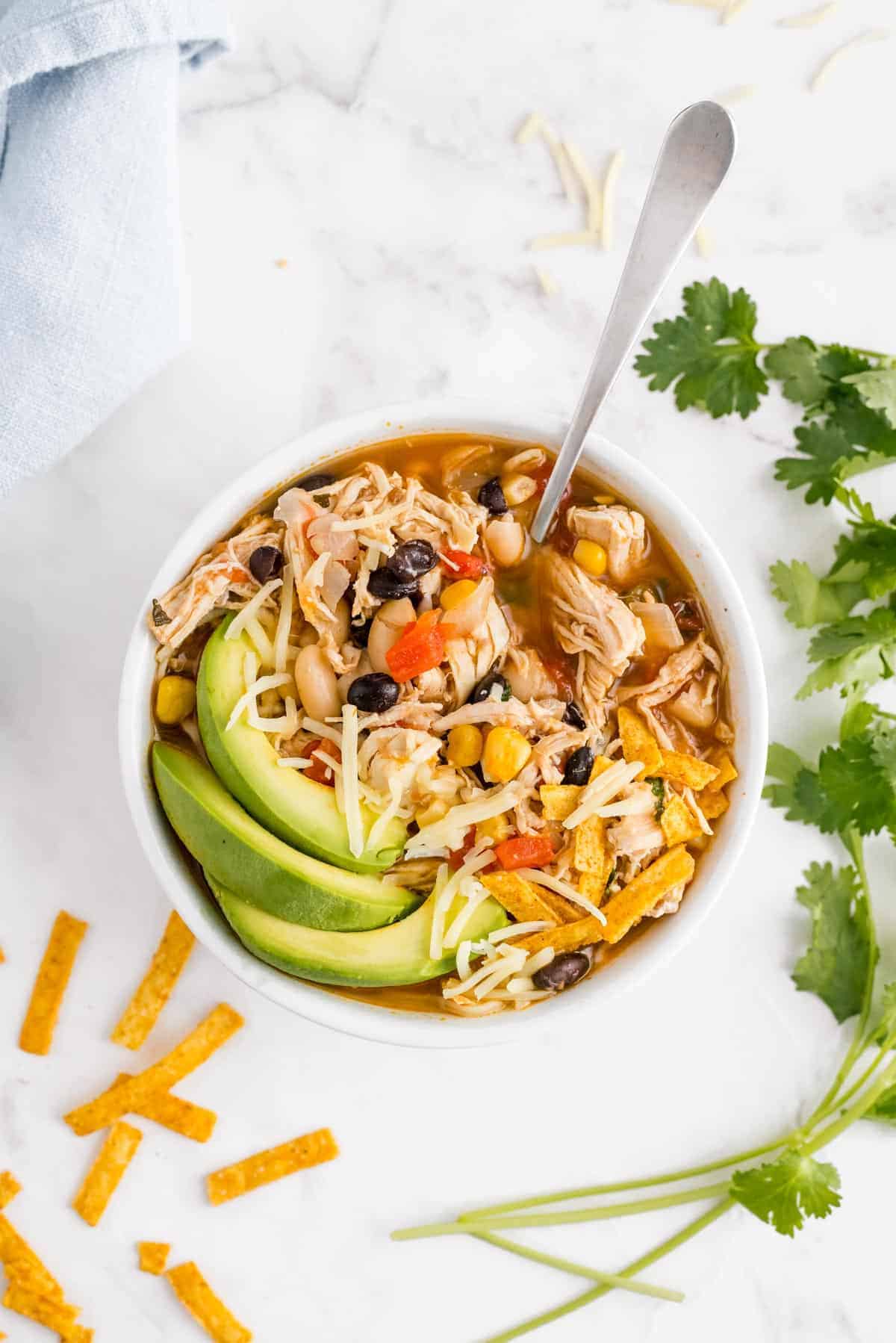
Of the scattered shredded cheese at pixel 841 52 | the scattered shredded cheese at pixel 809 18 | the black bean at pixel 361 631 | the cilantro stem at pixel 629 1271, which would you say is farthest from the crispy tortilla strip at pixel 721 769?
the scattered shredded cheese at pixel 809 18

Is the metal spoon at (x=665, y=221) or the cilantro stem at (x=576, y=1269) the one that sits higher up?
the metal spoon at (x=665, y=221)

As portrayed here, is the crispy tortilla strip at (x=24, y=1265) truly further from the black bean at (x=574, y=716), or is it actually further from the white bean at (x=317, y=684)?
the black bean at (x=574, y=716)

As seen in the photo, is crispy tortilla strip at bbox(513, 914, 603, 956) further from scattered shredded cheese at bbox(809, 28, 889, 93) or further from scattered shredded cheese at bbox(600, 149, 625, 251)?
scattered shredded cheese at bbox(809, 28, 889, 93)

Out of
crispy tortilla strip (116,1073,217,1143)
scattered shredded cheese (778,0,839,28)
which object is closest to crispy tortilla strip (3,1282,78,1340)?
crispy tortilla strip (116,1073,217,1143)

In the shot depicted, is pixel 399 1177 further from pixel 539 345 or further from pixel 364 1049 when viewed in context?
pixel 539 345

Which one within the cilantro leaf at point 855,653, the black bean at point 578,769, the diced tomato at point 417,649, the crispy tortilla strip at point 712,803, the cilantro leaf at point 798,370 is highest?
the cilantro leaf at point 798,370

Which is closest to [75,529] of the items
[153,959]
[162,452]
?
[162,452]

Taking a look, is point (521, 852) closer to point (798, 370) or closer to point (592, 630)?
point (592, 630)
